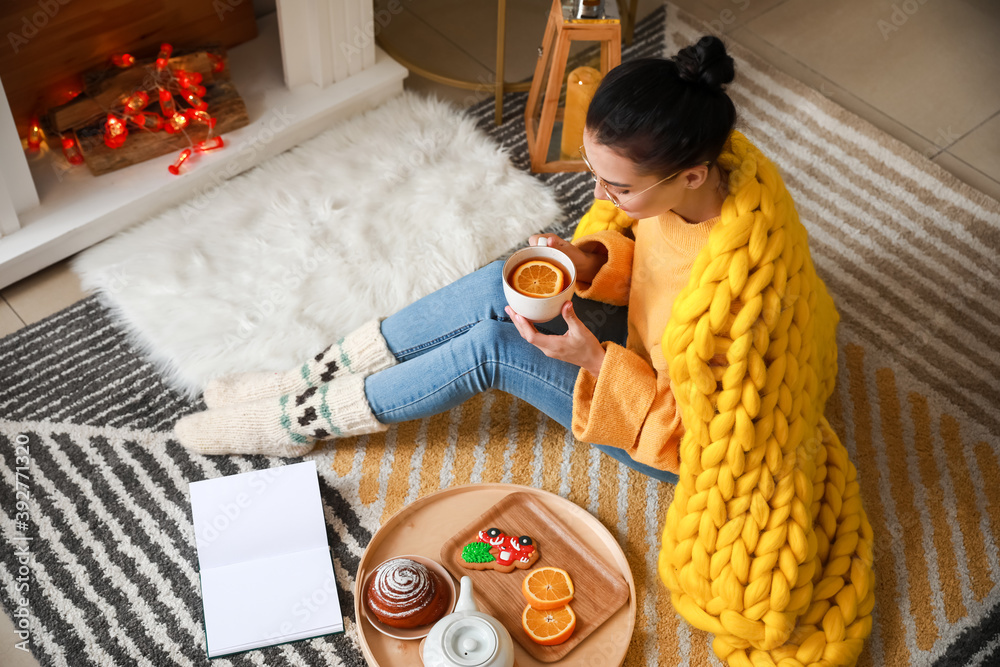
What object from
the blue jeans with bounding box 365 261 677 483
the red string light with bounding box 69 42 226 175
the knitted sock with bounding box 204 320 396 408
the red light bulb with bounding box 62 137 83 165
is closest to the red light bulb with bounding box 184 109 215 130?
the red string light with bounding box 69 42 226 175

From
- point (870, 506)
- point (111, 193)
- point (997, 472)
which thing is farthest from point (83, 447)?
point (997, 472)

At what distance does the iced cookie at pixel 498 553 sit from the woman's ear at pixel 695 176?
2.21ft

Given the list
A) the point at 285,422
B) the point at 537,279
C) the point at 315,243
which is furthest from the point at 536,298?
the point at 315,243

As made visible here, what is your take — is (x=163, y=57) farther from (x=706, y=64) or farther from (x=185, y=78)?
(x=706, y=64)

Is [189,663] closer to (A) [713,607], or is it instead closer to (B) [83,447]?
(B) [83,447]

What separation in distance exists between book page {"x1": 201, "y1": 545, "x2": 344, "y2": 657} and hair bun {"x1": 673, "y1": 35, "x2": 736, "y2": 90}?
1008 mm

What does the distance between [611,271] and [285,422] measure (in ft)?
2.18

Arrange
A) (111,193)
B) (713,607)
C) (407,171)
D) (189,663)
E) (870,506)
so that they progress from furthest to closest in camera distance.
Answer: (407,171), (111,193), (870,506), (189,663), (713,607)

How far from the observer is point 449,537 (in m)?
1.50

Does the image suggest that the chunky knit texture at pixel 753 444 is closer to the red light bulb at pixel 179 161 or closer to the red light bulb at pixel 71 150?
the red light bulb at pixel 179 161

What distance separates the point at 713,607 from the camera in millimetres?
1291

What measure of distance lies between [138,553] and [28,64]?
1179 millimetres

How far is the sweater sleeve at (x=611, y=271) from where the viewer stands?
149cm

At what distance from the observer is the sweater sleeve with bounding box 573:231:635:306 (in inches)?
58.5
